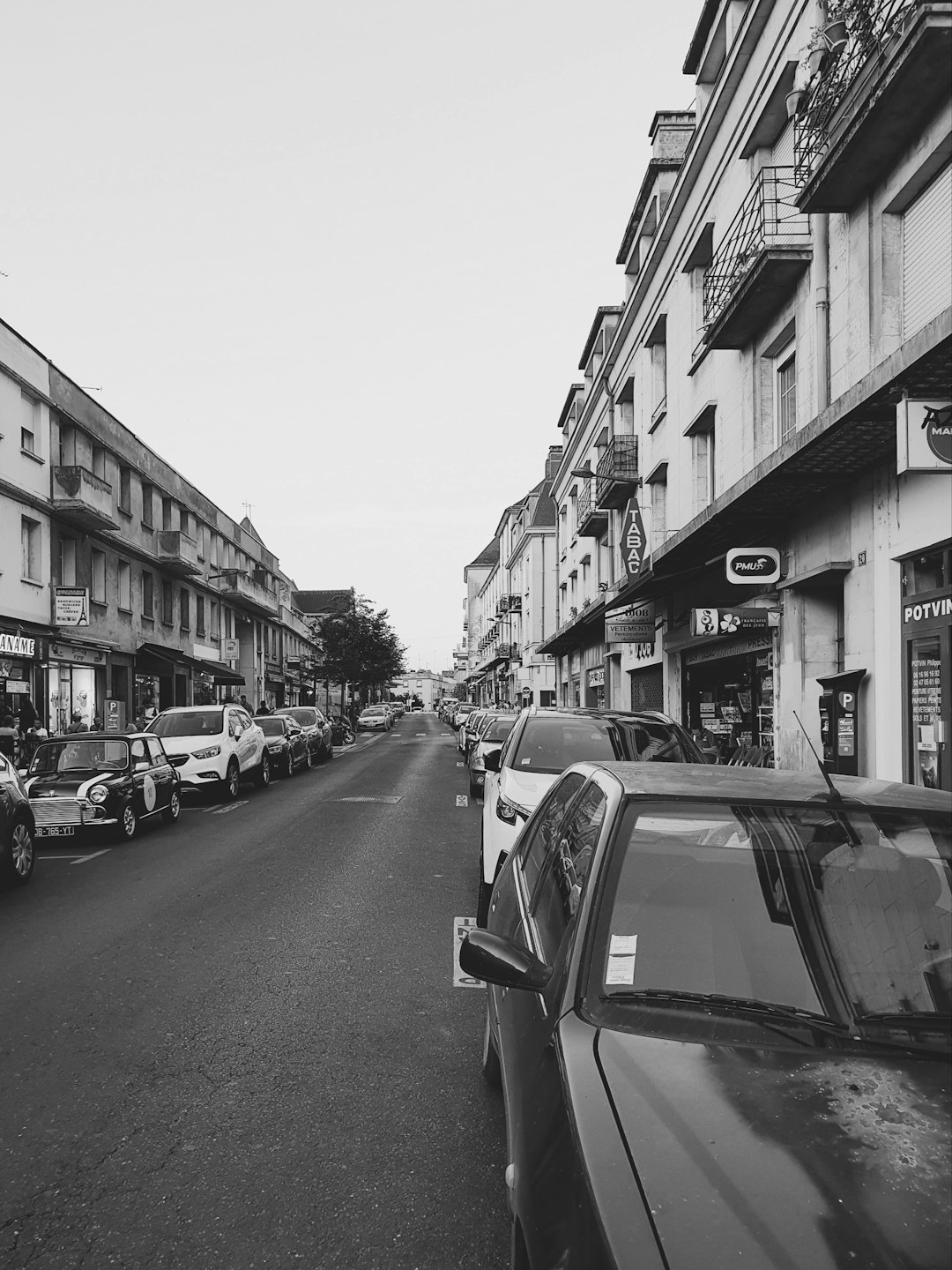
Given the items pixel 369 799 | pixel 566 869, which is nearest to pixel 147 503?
pixel 369 799

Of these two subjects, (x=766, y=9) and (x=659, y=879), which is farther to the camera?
(x=766, y=9)

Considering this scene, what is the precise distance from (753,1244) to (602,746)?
621 centimetres

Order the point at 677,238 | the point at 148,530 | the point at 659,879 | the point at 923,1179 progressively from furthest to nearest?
the point at 148,530, the point at 677,238, the point at 659,879, the point at 923,1179

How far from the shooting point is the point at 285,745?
2253 cm

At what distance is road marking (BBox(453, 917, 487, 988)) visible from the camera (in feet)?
18.2

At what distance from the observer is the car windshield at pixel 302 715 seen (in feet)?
94.6

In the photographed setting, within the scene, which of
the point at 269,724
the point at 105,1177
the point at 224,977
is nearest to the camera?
the point at 105,1177

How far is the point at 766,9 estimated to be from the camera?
500 inches

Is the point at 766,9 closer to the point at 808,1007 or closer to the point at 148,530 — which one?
the point at 808,1007

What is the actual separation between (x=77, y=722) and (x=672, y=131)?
19.7 m

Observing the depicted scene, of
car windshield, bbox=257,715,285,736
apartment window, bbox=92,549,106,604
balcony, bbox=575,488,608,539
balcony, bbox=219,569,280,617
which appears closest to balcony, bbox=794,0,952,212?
balcony, bbox=575,488,608,539

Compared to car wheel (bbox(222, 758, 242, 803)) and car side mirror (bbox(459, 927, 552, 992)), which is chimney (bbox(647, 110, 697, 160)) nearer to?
car wheel (bbox(222, 758, 242, 803))

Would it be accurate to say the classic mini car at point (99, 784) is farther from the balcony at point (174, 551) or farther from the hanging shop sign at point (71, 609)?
the balcony at point (174, 551)

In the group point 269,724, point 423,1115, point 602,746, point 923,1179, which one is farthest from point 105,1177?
point 269,724
